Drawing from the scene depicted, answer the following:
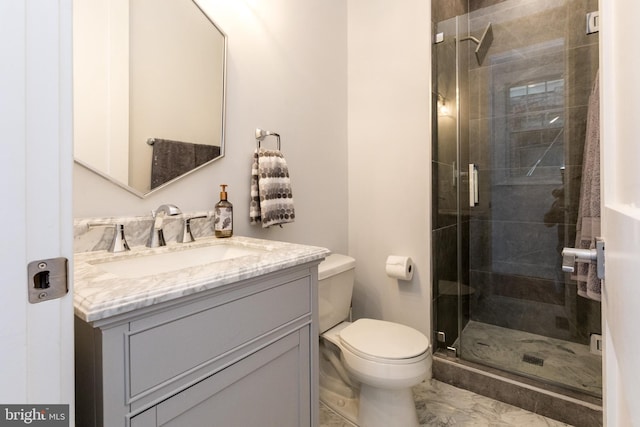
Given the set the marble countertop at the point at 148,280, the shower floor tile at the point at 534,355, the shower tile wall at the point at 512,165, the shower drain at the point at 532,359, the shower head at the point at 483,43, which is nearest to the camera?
the marble countertop at the point at 148,280

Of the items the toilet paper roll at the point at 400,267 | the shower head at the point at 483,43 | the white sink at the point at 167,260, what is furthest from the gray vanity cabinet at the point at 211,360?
the shower head at the point at 483,43

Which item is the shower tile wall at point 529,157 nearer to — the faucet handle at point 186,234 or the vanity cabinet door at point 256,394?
the vanity cabinet door at point 256,394

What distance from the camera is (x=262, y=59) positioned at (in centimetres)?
155

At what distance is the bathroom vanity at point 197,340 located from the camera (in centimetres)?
55

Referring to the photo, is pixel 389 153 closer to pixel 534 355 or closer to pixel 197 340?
pixel 534 355

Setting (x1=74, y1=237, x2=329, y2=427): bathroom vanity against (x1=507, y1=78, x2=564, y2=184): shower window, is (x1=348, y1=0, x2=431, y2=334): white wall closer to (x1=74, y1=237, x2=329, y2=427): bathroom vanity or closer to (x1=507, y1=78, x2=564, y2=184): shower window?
(x1=507, y1=78, x2=564, y2=184): shower window

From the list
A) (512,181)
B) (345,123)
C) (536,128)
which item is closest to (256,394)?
(345,123)

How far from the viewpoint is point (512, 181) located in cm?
220

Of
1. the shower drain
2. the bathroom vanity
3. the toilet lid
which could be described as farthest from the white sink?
the shower drain

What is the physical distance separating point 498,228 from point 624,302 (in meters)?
2.11

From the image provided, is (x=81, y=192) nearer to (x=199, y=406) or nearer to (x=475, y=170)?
(x=199, y=406)

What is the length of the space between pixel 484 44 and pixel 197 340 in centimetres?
250

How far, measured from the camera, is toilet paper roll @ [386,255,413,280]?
1.83 meters

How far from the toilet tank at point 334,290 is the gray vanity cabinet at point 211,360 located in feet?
1.72
